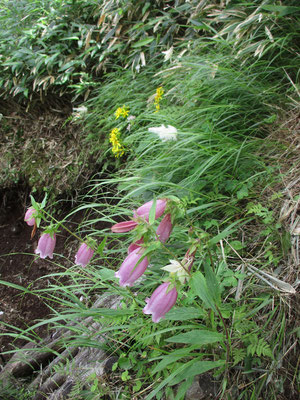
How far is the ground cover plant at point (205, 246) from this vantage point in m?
0.93

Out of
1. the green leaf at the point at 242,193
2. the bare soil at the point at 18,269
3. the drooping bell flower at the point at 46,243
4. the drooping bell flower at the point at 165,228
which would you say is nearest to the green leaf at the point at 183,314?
the drooping bell flower at the point at 165,228

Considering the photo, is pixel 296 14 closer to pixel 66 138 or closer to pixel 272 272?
pixel 272 272

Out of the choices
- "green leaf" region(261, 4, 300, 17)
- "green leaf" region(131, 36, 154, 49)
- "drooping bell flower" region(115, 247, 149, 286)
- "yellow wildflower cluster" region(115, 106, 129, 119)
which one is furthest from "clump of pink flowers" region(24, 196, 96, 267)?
"green leaf" region(131, 36, 154, 49)

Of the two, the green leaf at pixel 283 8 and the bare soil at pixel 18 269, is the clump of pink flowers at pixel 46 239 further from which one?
the green leaf at pixel 283 8

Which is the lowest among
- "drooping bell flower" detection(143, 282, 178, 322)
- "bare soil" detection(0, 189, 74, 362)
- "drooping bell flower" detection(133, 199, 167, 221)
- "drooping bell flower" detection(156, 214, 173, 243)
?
"bare soil" detection(0, 189, 74, 362)

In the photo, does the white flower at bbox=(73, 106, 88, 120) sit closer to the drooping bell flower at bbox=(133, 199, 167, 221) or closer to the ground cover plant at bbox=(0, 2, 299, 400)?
the ground cover plant at bbox=(0, 2, 299, 400)

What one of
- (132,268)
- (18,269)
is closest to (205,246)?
(132,268)

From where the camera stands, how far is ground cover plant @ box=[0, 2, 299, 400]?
0.93 meters

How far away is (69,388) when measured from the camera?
4.42ft

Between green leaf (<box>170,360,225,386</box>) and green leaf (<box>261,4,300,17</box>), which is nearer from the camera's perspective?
green leaf (<box>170,360,225,386</box>)

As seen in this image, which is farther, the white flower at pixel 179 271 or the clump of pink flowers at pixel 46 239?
the clump of pink flowers at pixel 46 239

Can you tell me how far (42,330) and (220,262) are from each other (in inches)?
60.5

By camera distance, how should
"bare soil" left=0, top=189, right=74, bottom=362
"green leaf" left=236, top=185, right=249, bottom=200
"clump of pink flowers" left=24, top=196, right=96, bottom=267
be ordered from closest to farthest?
"clump of pink flowers" left=24, top=196, right=96, bottom=267
"green leaf" left=236, top=185, right=249, bottom=200
"bare soil" left=0, top=189, right=74, bottom=362

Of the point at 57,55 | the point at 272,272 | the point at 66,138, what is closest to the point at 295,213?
the point at 272,272
